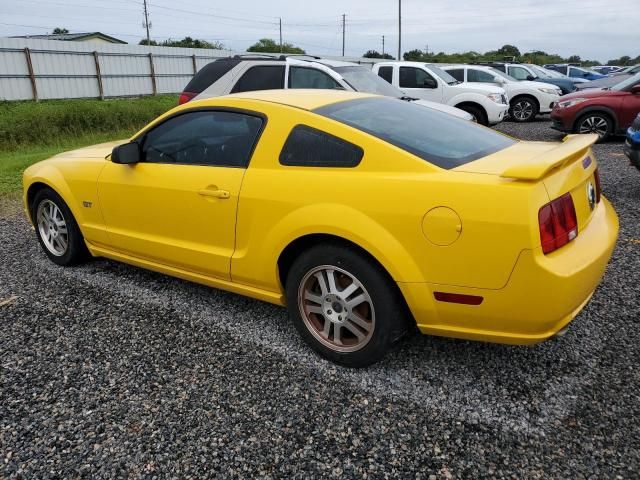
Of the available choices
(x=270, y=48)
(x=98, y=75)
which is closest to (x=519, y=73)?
(x=98, y=75)

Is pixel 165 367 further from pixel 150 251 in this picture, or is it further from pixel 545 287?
pixel 545 287

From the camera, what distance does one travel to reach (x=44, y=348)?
3.26 m

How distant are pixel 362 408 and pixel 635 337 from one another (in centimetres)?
183

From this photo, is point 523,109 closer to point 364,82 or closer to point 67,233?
point 364,82

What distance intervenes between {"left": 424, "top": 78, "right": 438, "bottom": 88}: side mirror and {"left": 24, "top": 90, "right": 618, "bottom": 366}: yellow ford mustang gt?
31.5 feet

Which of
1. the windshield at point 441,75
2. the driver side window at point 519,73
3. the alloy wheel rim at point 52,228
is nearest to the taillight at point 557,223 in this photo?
the alloy wheel rim at point 52,228

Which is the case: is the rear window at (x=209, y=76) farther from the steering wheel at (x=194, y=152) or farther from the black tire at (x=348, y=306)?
the black tire at (x=348, y=306)

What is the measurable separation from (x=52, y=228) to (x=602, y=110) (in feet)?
33.7

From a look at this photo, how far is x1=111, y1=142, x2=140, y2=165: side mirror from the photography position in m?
3.65

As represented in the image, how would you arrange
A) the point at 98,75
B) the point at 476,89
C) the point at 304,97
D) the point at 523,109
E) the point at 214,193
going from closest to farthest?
1. the point at 214,193
2. the point at 304,97
3. the point at 476,89
4. the point at 523,109
5. the point at 98,75

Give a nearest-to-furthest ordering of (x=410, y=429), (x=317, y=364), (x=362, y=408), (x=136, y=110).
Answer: (x=410, y=429) → (x=362, y=408) → (x=317, y=364) → (x=136, y=110)

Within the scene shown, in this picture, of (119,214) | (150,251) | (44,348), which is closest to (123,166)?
(119,214)

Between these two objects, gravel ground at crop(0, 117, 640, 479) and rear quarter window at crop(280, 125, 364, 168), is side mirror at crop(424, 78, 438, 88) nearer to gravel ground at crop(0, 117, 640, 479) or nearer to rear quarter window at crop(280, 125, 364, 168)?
gravel ground at crop(0, 117, 640, 479)

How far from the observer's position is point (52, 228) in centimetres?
461
